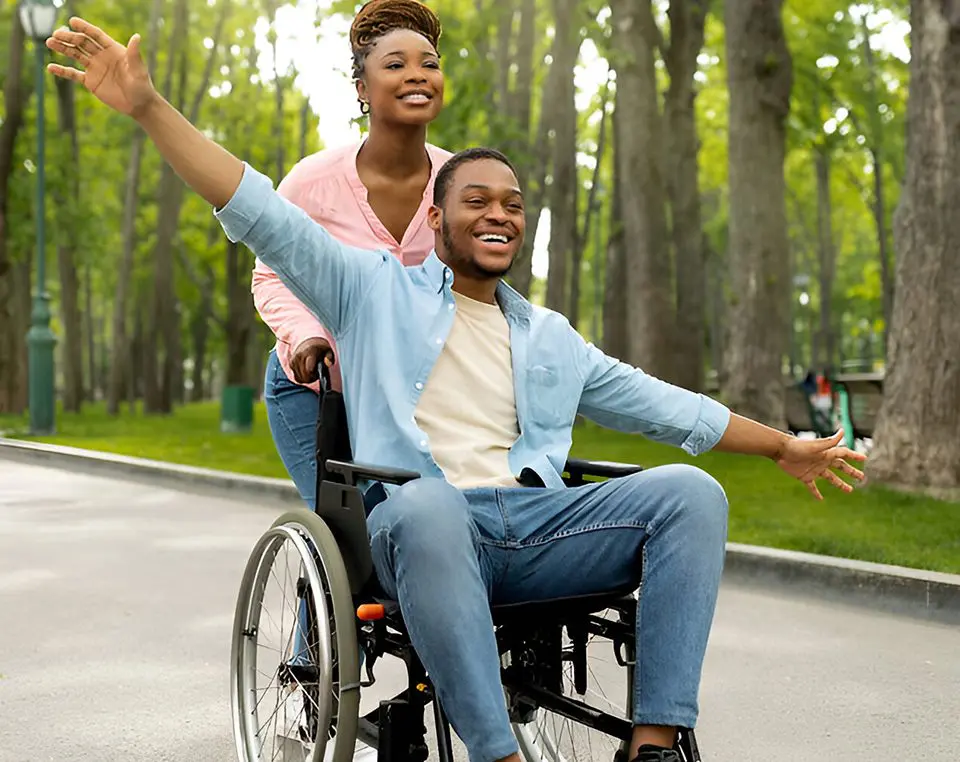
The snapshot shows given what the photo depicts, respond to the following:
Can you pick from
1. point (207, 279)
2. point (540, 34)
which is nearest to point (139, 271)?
point (207, 279)

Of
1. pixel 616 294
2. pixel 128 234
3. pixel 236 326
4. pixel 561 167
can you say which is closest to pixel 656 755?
pixel 561 167

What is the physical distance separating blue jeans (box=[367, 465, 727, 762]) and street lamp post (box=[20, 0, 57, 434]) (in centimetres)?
1672

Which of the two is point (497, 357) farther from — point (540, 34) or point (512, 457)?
point (540, 34)

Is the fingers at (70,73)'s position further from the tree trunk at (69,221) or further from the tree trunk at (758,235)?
the tree trunk at (69,221)

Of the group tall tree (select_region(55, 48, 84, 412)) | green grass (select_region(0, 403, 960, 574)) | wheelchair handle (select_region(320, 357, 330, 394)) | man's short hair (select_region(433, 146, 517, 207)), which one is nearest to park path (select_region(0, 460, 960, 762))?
green grass (select_region(0, 403, 960, 574))

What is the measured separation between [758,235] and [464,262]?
12874mm

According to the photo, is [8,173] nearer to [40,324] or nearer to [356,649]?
[40,324]

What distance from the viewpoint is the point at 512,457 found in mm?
3285

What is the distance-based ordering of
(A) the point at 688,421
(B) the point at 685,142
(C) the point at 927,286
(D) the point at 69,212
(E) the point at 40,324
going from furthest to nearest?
(D) the point at 69,212 → (B) the point at 685,142 → (E) the point at 40,324 → (C) the point at 927,286 → (A) the point at 688,421

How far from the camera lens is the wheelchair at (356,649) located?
2.95 metres

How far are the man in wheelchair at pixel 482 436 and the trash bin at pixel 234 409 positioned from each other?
1796cm

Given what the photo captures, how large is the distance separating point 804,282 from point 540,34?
2012 cm

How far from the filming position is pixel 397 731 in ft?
10.1

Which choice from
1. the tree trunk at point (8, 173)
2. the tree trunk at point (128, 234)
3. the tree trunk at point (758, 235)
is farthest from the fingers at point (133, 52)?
the tree trunk at point (128, 234)
